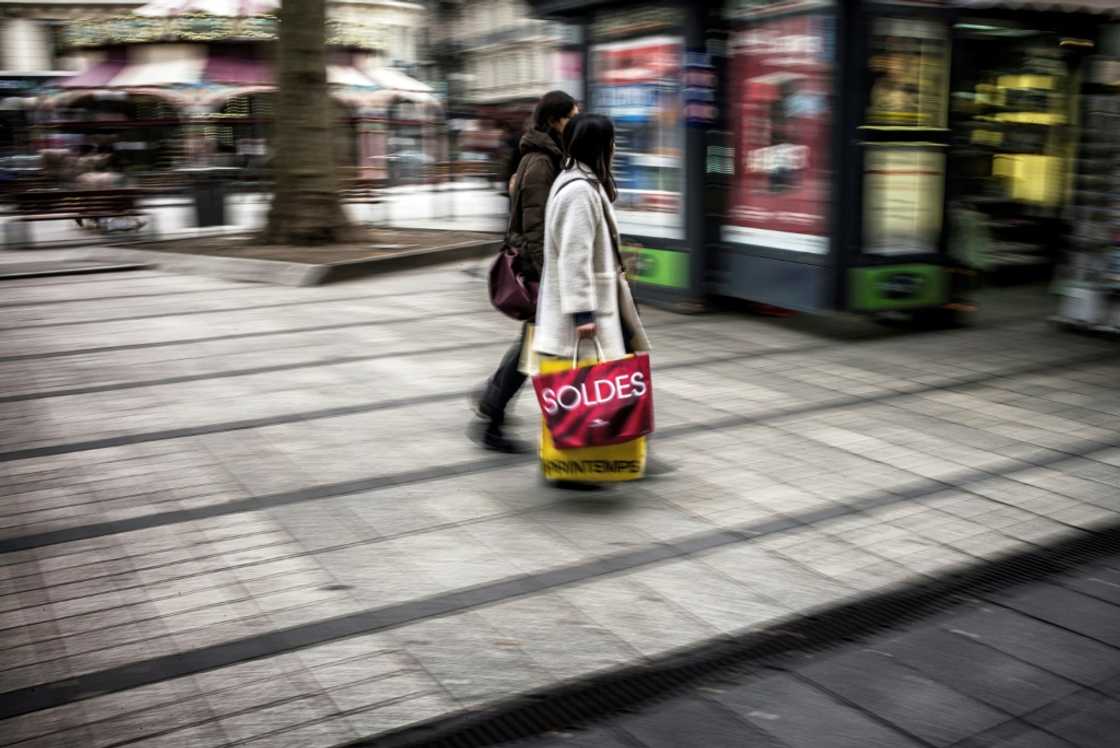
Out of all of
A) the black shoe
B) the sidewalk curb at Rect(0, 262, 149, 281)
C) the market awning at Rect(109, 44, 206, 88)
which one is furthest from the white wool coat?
the market awning at Rect(109, 44, 206, 88)

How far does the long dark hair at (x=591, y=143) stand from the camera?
182 inches

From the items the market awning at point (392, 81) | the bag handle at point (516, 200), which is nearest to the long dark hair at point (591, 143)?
the bag handle at point (516, 200)

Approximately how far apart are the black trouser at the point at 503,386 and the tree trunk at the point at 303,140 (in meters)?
8.49

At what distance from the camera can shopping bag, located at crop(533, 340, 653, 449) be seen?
4.53 m

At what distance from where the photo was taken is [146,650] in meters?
3.50

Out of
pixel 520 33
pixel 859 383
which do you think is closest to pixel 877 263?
pixel 859 383

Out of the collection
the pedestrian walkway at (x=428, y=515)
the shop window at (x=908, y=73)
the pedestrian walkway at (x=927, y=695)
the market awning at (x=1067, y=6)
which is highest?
the market awning at (x=1067, y=6)

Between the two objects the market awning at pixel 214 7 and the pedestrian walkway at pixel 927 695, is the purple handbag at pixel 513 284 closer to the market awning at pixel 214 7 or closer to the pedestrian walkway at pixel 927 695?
the pedestrian walkway at pixel 927 695

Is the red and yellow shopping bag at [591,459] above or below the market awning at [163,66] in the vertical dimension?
below

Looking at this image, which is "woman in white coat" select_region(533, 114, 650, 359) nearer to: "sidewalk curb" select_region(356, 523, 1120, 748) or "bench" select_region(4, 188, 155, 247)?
"sidewalk curb" select_region(356, 523, 1120, 748)

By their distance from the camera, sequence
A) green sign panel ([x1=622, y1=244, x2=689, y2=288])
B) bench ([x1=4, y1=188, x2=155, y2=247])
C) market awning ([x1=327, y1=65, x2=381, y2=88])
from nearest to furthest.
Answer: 1. green sign panel ([x1=622, y1=244, x2=689, y2=288])
2. bench ([x1=4, y1=188, x2=155, y2=247])
3. market awning ([x1=327, y1=65, x2=381, y2=88])

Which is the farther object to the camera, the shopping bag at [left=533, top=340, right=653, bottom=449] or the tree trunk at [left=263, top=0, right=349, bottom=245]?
the tree trunk at [left=263, top=0, right=349, bottom=245]

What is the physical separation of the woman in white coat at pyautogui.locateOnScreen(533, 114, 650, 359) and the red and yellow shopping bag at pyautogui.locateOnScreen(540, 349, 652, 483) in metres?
0.07

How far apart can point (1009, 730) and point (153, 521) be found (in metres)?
3.46
